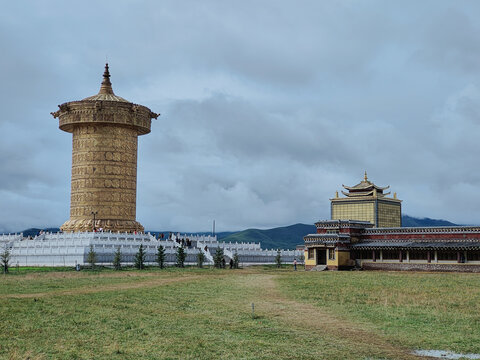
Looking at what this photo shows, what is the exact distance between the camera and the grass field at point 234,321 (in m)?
17.5

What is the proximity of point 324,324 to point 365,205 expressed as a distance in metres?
90.7

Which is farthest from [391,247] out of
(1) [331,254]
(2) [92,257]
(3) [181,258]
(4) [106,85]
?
(4) [106,85]

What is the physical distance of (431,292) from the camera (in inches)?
1256

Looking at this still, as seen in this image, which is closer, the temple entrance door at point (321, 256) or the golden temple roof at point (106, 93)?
the temple entrance door at point (321, 256)

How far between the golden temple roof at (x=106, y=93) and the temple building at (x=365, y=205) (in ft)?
160

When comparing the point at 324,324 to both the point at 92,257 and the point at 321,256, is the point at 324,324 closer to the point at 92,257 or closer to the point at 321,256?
the point at 92,257

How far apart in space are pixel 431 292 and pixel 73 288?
18632mm

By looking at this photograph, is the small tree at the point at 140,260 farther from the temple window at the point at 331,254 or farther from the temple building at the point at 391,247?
the temple window at the point at 331,254

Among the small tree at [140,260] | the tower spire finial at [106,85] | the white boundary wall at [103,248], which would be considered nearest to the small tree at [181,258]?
the white boundary wall at [103,248]

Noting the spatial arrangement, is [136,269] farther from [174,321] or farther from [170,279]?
[174,321]

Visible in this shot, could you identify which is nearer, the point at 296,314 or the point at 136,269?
the point at 296,314

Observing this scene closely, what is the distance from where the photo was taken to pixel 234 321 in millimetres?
22328

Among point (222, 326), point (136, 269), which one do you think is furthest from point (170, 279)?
point (222, 326)

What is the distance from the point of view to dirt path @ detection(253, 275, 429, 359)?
18.1 m
